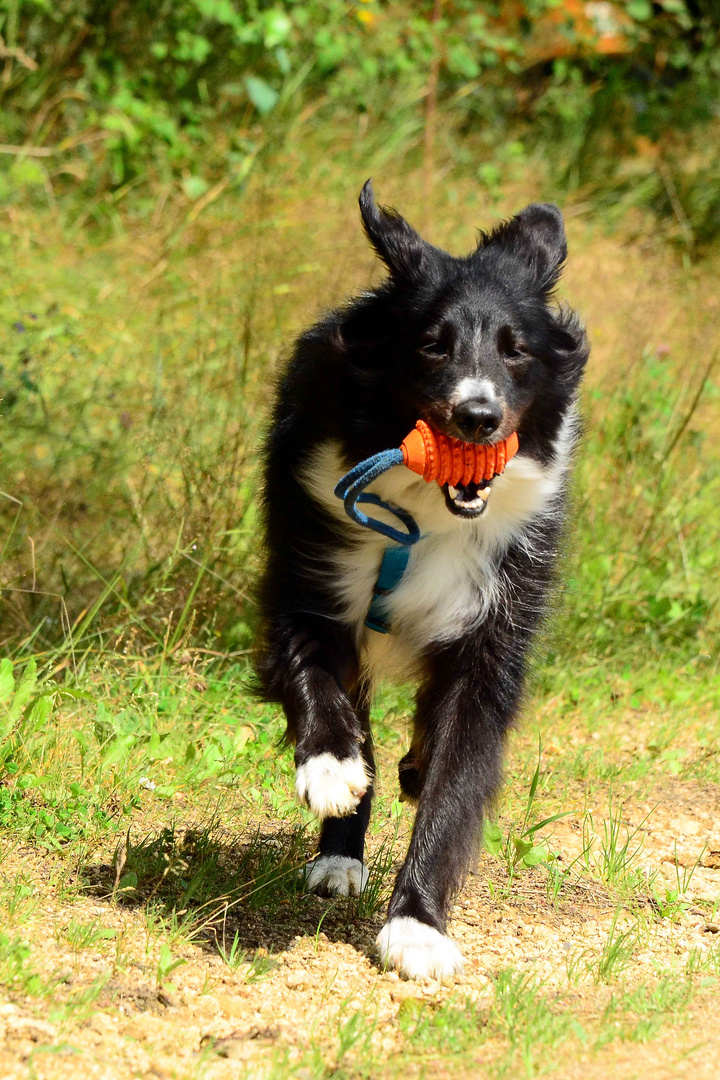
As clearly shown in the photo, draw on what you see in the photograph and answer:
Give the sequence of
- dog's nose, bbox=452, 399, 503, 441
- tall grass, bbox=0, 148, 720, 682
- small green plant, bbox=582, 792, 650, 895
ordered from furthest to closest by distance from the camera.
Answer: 1. tall grass, bbox=0, 148, 720, 682
2. small green plant, bbox=582, 792, 650, 895
3. dog's nose, bbox=452, 399, 503, 441

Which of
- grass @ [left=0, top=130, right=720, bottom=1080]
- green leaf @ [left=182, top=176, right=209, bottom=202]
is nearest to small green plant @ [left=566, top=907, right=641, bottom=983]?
grass @ [left=0, top=130, right=720, bottom=1080]

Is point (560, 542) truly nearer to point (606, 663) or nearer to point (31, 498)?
point (606, 663)

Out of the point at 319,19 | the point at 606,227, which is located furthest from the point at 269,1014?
the point at 606,227

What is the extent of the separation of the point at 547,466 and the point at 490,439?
42cm

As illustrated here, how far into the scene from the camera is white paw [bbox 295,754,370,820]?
2.96 m

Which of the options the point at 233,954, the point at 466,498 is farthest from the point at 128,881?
the point at 466,498

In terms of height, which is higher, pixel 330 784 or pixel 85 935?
pixel 330 784

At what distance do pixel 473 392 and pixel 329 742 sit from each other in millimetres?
924

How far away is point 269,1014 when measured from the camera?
275 centimetres

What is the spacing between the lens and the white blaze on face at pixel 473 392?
10.2 ft

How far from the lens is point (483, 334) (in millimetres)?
3314

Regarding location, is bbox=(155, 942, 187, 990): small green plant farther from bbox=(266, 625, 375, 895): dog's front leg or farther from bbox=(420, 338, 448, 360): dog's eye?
bbox=(420, 338, 448, 360): dog's eye

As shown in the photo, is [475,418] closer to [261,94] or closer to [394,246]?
[394,246]

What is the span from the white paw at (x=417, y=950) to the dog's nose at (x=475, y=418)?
47.0 inches
